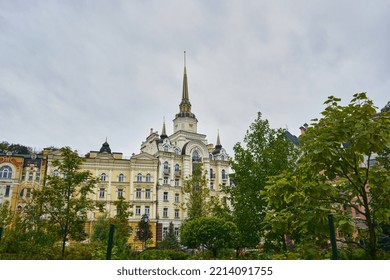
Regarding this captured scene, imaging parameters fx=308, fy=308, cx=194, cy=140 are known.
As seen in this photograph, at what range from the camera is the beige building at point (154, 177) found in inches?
1645

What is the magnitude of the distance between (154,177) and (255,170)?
A: 1212 inches

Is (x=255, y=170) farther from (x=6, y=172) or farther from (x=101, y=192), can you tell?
(x=6, y=172)

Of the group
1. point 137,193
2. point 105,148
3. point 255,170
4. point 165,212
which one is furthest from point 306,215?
point 105,148

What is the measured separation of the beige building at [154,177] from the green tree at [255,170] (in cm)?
2391

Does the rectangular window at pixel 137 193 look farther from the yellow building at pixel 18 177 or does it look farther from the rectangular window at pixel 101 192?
the yellow building at pixel 18 177

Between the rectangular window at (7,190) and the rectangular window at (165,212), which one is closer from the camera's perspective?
the rectangular window at (7,190)

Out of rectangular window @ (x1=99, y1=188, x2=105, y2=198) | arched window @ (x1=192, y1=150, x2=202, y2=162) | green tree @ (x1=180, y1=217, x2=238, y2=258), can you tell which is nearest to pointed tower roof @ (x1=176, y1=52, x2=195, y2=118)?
arched window @ (x1=192, y1=150, x2=202, y2=162)

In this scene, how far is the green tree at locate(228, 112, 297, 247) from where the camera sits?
1399cm

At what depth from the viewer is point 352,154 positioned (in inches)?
248

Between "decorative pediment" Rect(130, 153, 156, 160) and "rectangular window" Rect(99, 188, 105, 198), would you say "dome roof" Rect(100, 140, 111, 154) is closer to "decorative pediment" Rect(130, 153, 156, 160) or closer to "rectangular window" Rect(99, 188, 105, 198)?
"decorative pediment" Rect(130, 153, 156, 160)

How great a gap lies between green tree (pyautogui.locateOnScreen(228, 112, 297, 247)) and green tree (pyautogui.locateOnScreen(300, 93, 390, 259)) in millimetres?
7106

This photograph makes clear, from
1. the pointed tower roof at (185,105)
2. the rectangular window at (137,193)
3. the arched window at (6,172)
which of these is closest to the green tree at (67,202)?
the rectangular window at (137,193)

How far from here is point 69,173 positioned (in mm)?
16578

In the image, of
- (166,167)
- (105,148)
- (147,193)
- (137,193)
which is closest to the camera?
(137,193)
